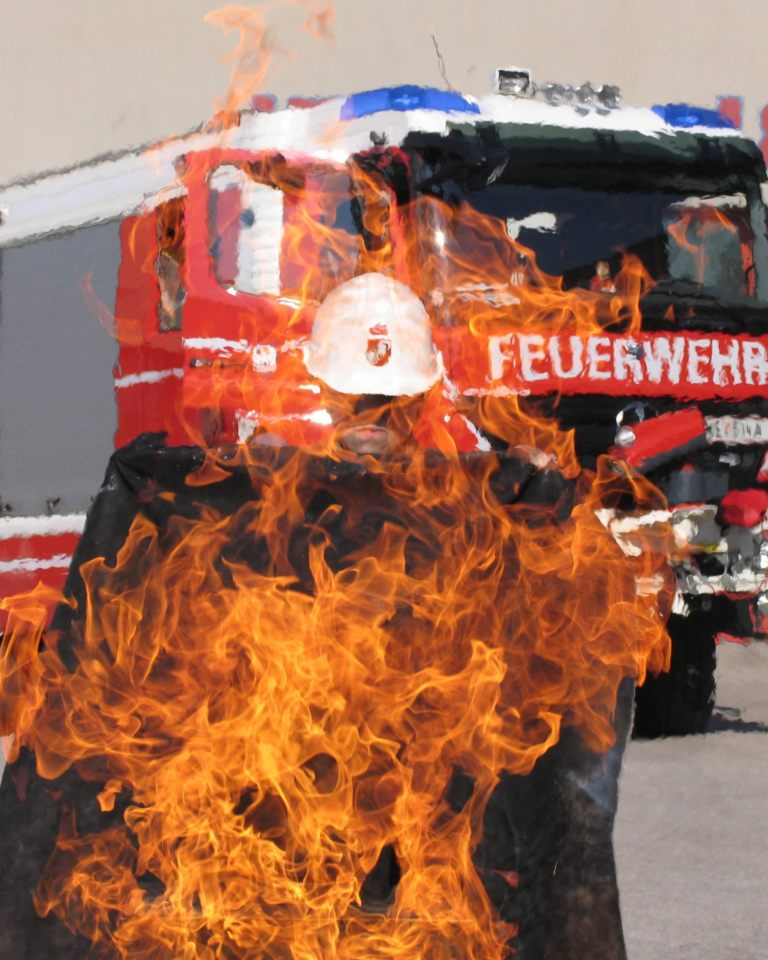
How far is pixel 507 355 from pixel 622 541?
1.09 metres

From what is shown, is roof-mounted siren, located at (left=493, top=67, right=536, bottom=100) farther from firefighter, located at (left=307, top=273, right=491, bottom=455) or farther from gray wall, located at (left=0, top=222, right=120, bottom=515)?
gray wall, located at (left=0, top=222, right=120, bottom=515)

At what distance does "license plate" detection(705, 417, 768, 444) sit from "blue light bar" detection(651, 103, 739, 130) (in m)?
1.62

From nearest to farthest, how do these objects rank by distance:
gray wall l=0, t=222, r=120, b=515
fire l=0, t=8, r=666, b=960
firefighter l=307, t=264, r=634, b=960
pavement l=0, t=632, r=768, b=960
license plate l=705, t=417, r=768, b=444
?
firefighter l=307, t=264, r=634, b=960
fire l=0, t=8, r=666, b=960
pavement l=0, t=632, r=768, b=960
license plate l=705, t=417, r=768, b=444
gray wall l=0, t=222, r=120, b=515

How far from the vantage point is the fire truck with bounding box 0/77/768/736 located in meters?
4.83

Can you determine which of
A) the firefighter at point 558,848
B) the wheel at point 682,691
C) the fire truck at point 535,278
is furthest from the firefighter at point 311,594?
the wheel at point 682,691

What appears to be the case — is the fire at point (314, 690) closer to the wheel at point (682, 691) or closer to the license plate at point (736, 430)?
the wheel at point (682, 691)

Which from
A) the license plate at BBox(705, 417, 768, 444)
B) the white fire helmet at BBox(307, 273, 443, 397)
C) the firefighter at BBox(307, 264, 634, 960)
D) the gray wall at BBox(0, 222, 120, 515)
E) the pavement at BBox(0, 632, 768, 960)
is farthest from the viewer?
the gray wall at BBox(0, 222, 120, 515)

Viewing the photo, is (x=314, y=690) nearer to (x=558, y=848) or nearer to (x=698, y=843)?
(x=558, y=848)

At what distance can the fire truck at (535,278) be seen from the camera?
483 cm

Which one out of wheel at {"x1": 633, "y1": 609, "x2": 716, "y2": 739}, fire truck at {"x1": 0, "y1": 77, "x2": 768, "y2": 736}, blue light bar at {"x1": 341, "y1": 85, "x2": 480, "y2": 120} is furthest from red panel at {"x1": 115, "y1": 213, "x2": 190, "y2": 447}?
wheel at {"x1": 633, "y1": 609, "x2": 716, "y2": 739}

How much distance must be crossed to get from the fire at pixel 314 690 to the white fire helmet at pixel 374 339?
1118mm

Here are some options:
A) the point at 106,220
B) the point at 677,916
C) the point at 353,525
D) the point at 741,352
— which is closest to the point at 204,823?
the point at 353,525

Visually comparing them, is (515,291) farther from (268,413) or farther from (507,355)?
(268,413)

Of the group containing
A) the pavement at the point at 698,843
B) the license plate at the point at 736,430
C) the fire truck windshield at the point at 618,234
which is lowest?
the pavement at the point at 698,843
